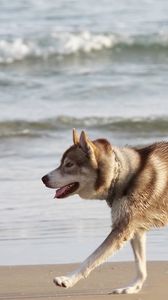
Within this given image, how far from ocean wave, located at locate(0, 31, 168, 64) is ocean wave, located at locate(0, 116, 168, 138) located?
7045mm

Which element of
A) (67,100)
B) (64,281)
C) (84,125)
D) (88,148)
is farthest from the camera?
(67,100)

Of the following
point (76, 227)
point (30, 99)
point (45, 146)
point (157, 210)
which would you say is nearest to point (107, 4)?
point (30, 99)

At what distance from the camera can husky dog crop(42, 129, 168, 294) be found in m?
7.34

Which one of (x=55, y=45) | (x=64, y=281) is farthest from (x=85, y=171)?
(x=55, y=45)

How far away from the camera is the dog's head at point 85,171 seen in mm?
7332

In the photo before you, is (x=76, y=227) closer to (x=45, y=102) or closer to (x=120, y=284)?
(x=120, y=284)

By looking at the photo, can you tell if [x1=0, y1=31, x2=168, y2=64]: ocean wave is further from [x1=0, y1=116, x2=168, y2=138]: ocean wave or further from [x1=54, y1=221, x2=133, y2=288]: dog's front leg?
[x1=54, y1=221, x2=133, y2=288]: dog's front leg

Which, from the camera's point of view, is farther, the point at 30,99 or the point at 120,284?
the point at 30,99

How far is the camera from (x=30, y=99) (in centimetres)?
1684

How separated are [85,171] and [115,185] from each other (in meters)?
0.23

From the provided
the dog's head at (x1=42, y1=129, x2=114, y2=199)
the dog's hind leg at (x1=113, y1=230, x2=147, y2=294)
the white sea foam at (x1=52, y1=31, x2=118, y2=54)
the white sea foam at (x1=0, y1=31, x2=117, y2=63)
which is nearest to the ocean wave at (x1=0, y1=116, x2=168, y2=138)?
the dog's hind leg at (x1=113, y1=230, x2=147, y2=294)

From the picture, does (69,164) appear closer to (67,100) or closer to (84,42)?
(67,100)

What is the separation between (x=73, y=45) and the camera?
923 inches

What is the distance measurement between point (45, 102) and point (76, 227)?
24.8 feet
